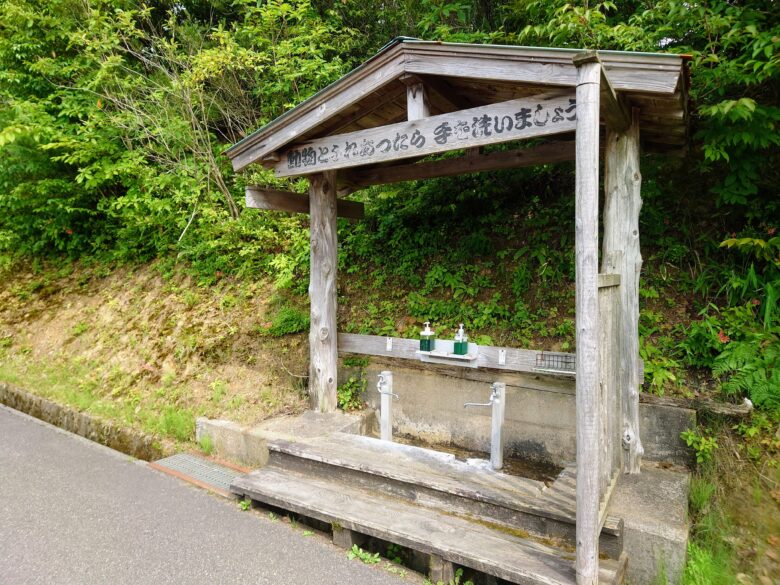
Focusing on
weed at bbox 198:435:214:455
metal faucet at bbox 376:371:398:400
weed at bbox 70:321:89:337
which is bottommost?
weed at bbox 198:435:214:455

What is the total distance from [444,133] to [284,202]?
2.11 m

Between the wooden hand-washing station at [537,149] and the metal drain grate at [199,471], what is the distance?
1082 mm

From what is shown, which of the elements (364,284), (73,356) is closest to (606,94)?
(364,284)

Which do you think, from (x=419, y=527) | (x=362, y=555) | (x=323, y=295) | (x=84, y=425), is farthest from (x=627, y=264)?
(x=84, y=425)

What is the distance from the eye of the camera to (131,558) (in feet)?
10.2

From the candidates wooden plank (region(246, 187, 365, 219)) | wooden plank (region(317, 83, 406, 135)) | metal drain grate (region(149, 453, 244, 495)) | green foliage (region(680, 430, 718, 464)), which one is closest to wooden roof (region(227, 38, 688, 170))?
wooden plank (region(317, 83, 406, 135))

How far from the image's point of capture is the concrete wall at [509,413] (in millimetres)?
3631

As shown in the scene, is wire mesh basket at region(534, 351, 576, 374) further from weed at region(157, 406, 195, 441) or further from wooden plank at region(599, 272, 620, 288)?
weed at region(157, 406, 195, 441)

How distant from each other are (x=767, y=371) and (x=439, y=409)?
2625mm

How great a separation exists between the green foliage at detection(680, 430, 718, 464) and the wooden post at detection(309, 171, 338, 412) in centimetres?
314

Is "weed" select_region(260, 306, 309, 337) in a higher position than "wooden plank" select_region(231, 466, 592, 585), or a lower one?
higher

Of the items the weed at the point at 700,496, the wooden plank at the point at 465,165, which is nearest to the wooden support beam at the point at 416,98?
the wooden plank at the point at 465,165

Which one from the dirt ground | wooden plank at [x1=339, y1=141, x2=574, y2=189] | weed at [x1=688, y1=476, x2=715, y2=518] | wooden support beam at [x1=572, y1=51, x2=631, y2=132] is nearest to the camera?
wooden support beam at [x1=572, y1=51, x2=631, y2=132]

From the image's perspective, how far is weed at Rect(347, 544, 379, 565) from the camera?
3084 mm
